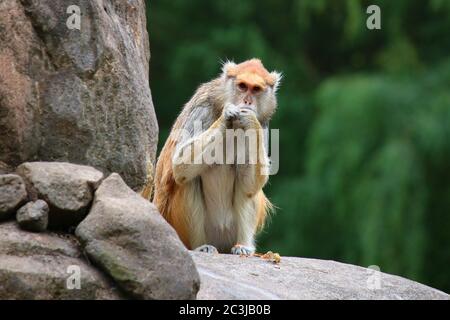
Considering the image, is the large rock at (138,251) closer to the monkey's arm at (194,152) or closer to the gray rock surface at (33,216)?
the gray rock surface at (33,216)

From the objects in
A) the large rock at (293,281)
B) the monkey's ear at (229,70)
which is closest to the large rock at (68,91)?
the large rock at (293,281)

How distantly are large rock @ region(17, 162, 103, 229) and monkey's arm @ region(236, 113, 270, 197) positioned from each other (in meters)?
2.23

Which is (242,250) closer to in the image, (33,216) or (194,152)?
(194,152)

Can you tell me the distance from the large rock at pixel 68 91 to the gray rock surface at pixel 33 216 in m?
0.56

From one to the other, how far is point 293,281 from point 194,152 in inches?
64.5

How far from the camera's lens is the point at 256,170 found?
8984 mm

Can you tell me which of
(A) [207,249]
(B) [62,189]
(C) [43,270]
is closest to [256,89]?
(A) [207,249]

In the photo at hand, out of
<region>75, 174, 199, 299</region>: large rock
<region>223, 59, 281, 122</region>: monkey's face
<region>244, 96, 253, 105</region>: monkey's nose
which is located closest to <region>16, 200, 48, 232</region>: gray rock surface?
<region>75, 174, 199, 299</region>: large rock

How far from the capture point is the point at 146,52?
8828 mm

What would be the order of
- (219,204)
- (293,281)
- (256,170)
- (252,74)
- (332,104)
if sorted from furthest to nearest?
(332,104)
(252,74)
(219,204)
(256,170)
(293,281)

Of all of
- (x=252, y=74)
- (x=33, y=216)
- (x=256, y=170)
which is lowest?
(x=33, y=216)

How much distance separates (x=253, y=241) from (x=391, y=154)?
9.23m

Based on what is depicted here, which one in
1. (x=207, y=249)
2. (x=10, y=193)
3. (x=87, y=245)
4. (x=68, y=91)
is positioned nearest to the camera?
(x=87, y=245)
